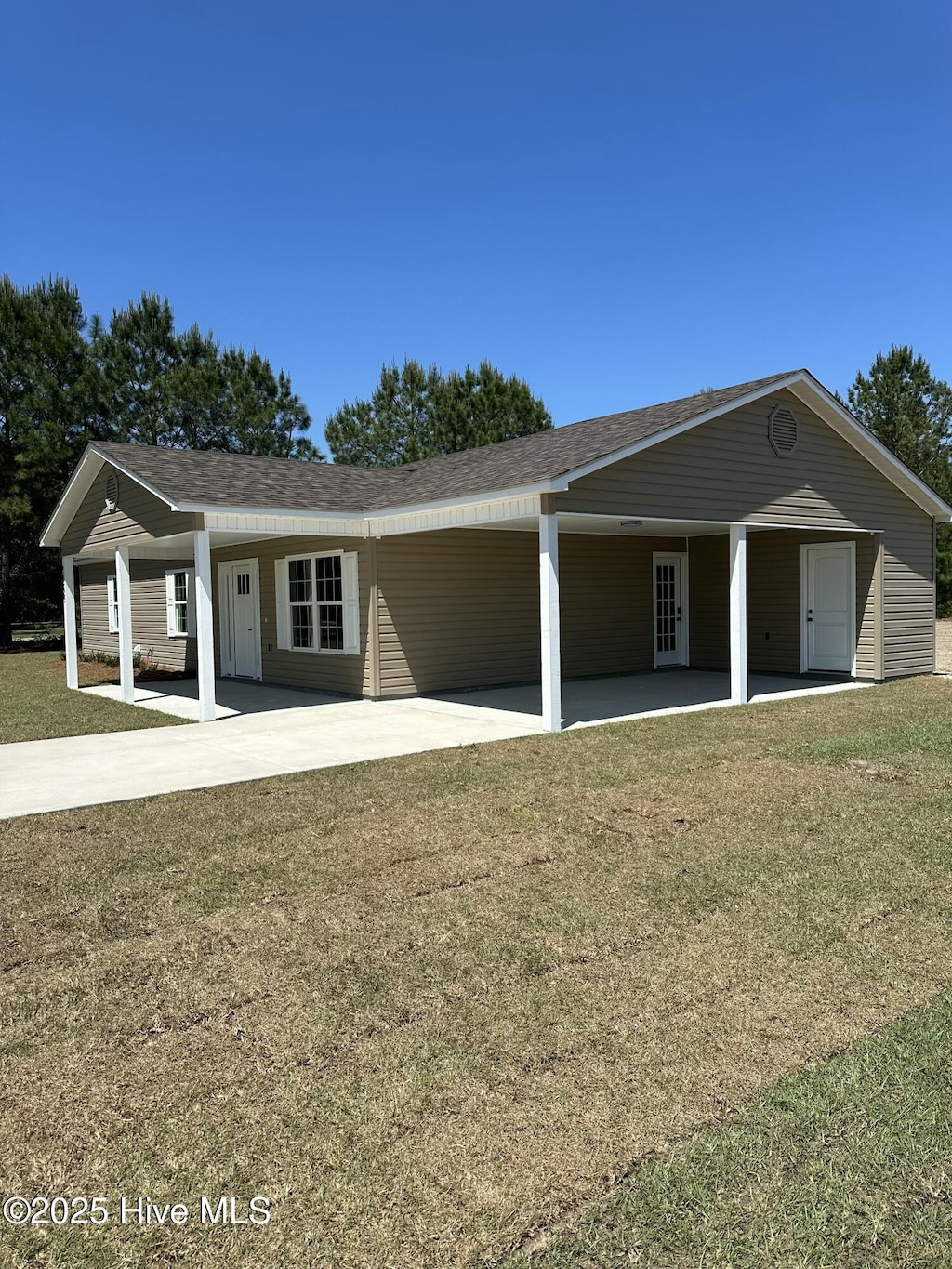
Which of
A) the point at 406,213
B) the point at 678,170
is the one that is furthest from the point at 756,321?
the point at 406,213

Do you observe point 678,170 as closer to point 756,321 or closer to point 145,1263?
point 756,321

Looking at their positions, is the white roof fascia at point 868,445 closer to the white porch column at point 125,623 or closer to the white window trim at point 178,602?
the white porch column at point 125,623

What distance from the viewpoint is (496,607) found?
555 inches

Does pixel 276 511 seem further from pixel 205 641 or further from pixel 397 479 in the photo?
pixel 397 479

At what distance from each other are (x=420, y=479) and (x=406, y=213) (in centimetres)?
954

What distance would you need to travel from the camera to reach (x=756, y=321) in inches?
966

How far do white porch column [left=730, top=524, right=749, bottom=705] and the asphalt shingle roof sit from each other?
6.45 feet

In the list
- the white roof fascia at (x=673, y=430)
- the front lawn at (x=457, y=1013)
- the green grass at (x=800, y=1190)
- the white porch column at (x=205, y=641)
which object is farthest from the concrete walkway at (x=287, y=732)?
the green grass at (x=800, y=1190)

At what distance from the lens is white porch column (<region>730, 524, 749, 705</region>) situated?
11.9 metres

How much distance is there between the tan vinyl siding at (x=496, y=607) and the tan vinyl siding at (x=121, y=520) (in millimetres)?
3107

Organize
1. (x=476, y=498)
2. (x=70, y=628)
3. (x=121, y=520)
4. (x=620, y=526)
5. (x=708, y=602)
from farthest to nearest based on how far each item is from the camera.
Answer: (x=708, y=602), (x=70, y=628), (x=121, y=520), (x=620, y=526), (x=476, y=498)

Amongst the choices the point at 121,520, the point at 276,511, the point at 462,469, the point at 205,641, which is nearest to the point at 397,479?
the point at 462,469

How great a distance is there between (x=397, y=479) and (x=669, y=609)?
19.6 feet

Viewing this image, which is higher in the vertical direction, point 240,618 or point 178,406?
point 178,406
